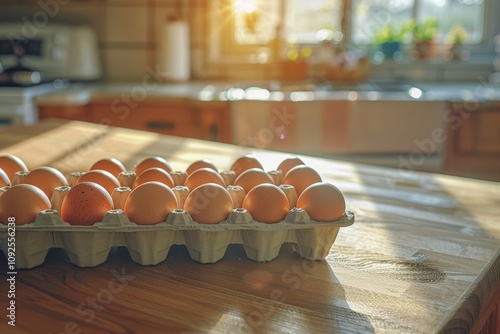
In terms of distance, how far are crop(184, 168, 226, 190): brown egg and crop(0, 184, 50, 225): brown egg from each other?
0.22m

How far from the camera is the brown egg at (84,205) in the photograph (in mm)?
846

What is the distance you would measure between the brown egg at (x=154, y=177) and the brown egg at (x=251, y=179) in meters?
0.10

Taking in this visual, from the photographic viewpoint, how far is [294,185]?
3.31 feet

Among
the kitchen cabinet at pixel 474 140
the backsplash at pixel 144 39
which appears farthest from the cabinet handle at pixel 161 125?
the kitchen cabinet at pixel 474 140

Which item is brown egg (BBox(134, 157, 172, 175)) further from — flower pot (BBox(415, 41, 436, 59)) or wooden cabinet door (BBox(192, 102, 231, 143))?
flower pot (BBox(415, 41, 436, 59))

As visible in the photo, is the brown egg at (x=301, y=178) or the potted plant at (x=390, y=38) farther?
the potted plant at (x=390, y=38)

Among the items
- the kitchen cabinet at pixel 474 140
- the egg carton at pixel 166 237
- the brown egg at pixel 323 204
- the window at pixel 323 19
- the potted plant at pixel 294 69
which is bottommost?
the kitchen cabinet at pixel 474 140

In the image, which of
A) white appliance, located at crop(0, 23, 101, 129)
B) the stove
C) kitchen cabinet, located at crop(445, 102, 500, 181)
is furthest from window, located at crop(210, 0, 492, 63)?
the stove

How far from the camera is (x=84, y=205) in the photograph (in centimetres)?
85

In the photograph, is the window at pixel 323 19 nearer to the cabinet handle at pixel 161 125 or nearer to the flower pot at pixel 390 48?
the flower pot at pixel 390 48

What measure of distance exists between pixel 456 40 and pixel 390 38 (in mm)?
311

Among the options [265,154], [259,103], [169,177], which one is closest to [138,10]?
[259,103]

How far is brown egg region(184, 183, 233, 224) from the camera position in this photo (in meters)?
0.86

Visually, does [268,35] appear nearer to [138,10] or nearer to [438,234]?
[138,10]
